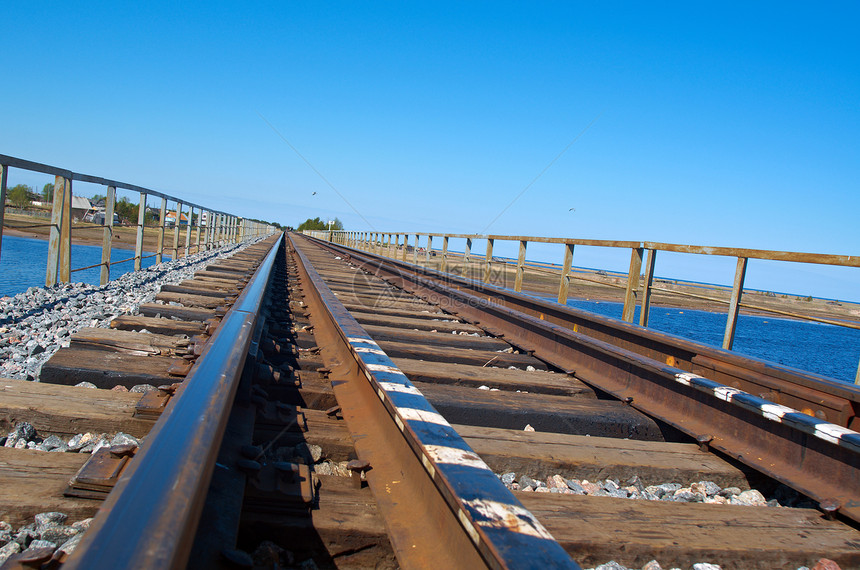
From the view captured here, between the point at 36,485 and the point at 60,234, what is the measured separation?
531cm

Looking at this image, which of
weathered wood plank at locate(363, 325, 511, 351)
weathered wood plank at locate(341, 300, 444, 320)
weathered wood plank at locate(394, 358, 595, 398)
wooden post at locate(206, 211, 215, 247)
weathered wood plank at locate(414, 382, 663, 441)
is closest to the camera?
weathered wood plank at locate(414, 382, 663, 441)

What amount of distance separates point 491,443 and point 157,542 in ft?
5.11

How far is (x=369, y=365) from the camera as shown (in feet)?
8.11

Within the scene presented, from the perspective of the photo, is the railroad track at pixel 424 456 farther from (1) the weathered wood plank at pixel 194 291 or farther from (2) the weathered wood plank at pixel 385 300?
(2) the weathered wood plank at pixel 385 300

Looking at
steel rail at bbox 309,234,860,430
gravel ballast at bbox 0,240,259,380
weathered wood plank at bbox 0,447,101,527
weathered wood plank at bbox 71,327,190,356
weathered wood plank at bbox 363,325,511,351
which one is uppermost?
steel rail at bbox 309,234,860,430

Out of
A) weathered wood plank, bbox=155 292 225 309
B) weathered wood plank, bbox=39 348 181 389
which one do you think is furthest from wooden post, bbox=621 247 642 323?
weathered wood plank, bbox=39 348 181 389

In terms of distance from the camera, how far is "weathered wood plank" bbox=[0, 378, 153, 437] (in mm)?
2006

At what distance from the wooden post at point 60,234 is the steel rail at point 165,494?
17.4ft

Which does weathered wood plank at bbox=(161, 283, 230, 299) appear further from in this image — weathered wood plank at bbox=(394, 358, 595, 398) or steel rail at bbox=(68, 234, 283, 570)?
steel rail at bbox=(68, 234, 283, 570)

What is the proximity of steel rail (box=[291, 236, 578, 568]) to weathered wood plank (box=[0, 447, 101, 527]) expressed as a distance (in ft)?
2.49

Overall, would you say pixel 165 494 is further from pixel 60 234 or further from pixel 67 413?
pixel 60 234

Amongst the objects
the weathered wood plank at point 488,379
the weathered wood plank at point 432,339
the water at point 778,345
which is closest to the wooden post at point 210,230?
the water at point 778,345

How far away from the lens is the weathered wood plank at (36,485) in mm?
1385

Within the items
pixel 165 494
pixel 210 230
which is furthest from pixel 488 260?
pixel 210 230
